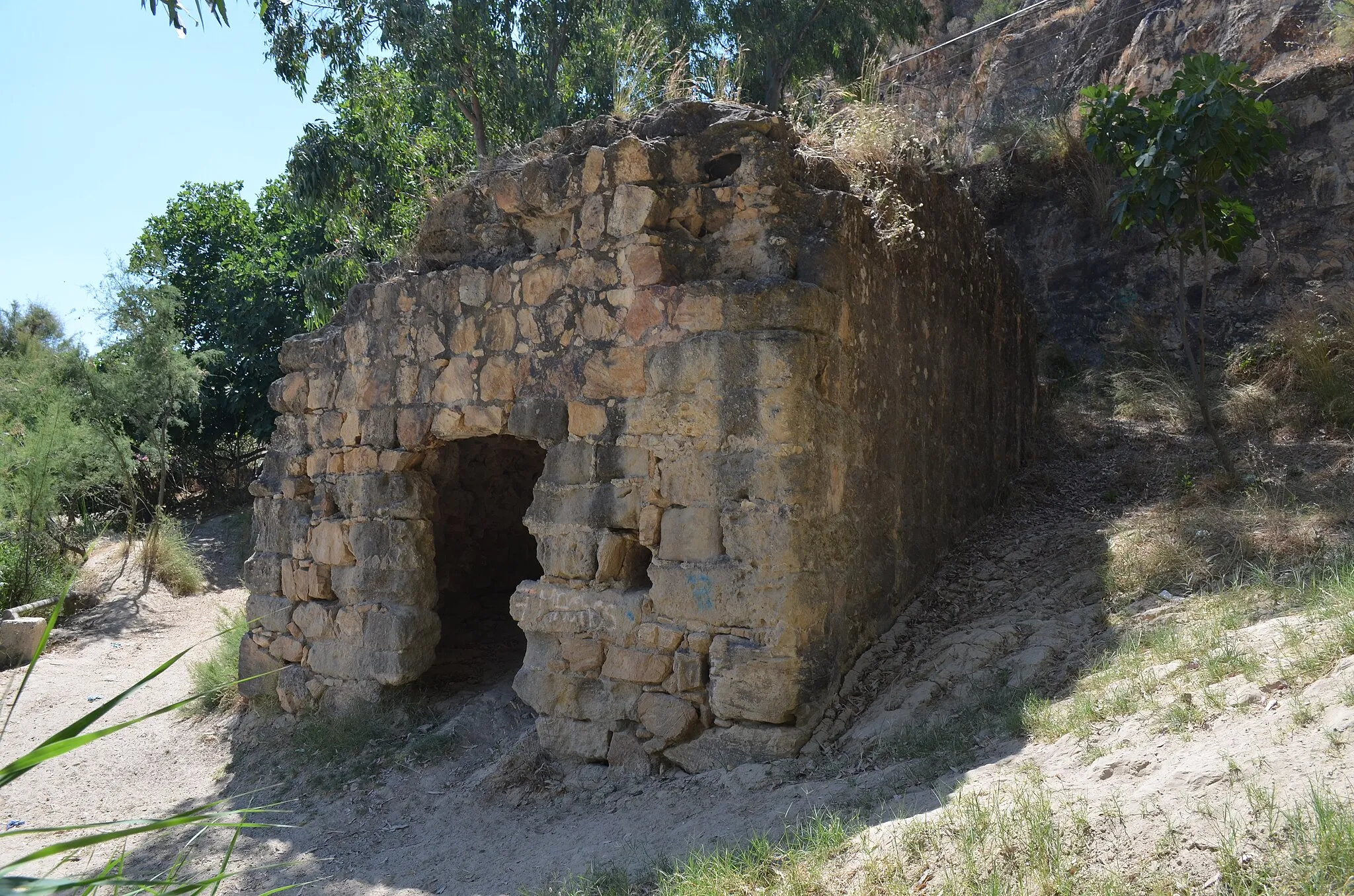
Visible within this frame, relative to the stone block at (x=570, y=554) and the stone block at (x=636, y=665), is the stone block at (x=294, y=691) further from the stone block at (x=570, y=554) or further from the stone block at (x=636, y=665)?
the stone block at (x=636, y=665)

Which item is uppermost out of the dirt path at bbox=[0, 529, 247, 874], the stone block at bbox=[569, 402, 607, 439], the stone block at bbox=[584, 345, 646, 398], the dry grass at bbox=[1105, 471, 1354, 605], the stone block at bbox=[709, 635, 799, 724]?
the stone block at bbox=[584, 345, 646, 398]

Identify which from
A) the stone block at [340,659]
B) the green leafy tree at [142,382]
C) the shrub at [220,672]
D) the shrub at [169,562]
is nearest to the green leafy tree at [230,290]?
the green leafy tree at [142,382]

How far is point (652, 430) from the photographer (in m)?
4.55

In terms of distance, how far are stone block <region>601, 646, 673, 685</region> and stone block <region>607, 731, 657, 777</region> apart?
0.27 m

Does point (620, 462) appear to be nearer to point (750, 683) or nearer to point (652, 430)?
point (652, 430)

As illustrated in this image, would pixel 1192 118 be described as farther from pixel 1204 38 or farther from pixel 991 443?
pixel 1204 38

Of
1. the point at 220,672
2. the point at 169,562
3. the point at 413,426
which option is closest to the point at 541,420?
the point at 413,426

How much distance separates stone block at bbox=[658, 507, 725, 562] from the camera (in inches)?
171

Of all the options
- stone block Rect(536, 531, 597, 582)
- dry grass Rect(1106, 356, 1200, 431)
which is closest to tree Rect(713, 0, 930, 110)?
dry grass Rect(1106, 356, 1200, 431)

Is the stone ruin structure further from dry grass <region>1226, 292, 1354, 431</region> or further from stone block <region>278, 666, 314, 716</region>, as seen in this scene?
dry grass <region>1226, 292, 1354, 431</region>

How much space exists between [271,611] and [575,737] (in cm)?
262

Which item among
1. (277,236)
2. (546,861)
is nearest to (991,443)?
(546,861)

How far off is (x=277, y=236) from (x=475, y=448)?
440 inches

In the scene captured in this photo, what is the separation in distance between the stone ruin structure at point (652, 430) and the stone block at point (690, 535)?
0.04 ft
